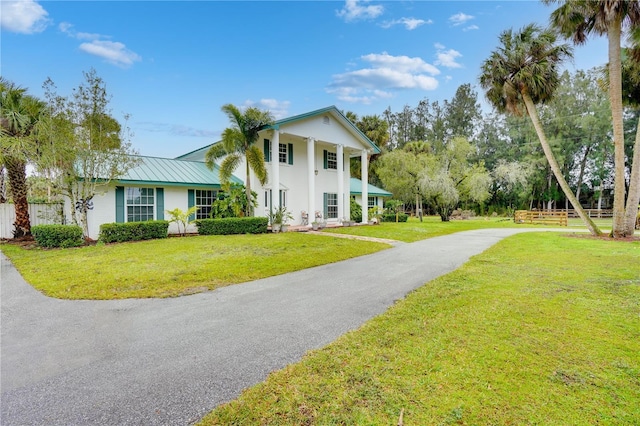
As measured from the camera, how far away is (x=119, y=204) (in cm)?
1373

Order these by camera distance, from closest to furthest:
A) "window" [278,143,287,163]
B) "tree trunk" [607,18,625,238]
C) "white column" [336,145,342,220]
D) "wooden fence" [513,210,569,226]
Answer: "tree trunk" [607,18,625,238] < "window" [278,143,287,163] < "white column" [336,145,342,220] < "wooden fence" [513,210,569,226]

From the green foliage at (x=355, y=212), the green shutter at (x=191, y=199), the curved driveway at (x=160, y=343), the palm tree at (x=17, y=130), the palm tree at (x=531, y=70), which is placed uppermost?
the palm tree at (x=531, y=70)

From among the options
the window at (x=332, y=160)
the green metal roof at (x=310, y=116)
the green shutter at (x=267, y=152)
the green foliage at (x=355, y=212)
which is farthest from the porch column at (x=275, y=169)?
the green foliage at (x=355, y=212)

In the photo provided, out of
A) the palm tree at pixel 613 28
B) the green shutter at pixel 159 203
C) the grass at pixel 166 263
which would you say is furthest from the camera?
the green shutter at pixel 159 203

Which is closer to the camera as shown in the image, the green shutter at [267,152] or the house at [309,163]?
the house at [309,163]

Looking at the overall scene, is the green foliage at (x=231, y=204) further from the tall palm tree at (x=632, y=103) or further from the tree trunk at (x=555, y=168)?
the tall palm tree at (x=632, y=103)

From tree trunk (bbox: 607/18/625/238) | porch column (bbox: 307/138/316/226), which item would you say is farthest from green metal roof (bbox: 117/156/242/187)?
tree trunk (bbox: 607/18/625/238)

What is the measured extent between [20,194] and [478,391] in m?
17.6

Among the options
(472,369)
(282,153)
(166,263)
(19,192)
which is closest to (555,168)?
(282,153)

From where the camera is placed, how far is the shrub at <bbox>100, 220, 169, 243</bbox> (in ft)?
39.1

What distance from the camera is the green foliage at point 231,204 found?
1534 centimetres

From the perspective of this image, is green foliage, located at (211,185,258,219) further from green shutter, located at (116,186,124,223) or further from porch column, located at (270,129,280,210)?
green shutter, located at (116,186,124,223)

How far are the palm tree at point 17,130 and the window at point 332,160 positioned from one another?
14521 millimetres

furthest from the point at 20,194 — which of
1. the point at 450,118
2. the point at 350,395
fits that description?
the point at 450,118
